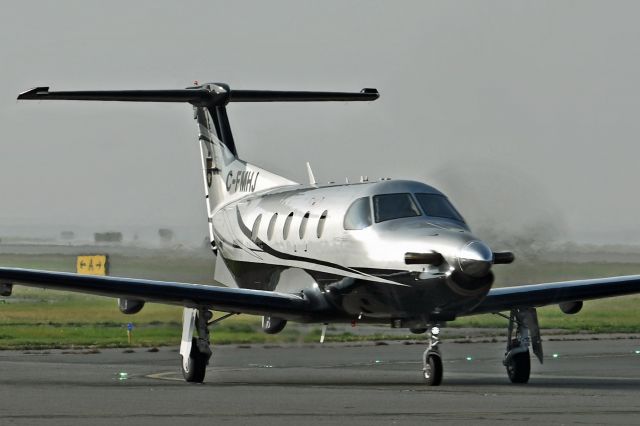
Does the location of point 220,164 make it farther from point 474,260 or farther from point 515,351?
point 474,260

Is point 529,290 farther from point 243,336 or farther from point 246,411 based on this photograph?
point 243,336

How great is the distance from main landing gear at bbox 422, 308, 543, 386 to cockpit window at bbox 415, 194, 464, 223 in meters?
1.99

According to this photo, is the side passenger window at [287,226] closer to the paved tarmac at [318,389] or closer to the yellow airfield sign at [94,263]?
the paved tarmac at [318,389]

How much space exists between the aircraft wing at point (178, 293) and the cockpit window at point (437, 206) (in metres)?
3.13

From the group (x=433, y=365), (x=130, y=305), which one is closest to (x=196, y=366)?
(x=130, y=305)

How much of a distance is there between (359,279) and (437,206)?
6.20 ft

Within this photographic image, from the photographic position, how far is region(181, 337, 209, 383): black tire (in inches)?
968

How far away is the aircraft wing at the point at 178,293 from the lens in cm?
2356

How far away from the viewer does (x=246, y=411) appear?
17.2 m

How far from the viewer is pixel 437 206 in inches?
932

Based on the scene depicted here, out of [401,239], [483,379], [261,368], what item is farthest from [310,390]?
[261,368]

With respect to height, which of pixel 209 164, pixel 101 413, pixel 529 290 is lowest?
pixel 101 413

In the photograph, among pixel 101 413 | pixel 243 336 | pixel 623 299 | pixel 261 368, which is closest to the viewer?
pixel 101 413

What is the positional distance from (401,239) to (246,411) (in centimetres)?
622
